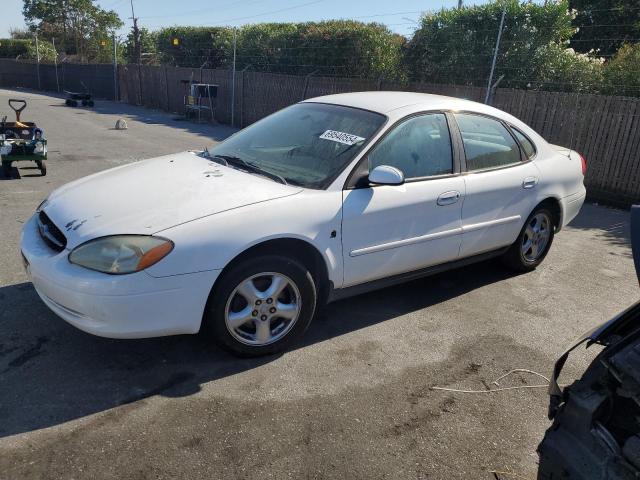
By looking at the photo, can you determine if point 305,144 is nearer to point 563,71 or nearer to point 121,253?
point 121,253

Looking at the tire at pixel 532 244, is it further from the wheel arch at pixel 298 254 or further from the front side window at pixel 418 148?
the wheel arch at pixel 298 254

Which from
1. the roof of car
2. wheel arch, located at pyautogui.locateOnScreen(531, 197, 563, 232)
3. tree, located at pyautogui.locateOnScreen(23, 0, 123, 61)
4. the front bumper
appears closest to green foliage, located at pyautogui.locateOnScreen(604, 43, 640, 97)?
wheel arch, located at pyautogui.locateOnScreen(531, 197, 563, 232)

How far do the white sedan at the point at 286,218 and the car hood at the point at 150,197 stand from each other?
0.5 inches

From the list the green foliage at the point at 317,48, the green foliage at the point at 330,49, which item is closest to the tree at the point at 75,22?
the green foliage at the point at 317,48

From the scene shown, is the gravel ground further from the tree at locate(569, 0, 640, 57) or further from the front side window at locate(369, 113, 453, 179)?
the tree at locate(569, 0, 640, 57)

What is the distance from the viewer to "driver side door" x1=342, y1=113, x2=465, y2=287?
11.7ft

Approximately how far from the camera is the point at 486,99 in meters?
9.98

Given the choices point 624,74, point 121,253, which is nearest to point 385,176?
point 121,253

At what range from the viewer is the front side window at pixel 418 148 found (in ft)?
12.4

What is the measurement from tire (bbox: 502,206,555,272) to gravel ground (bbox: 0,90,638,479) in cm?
33

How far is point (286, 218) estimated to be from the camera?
3230 millimetres

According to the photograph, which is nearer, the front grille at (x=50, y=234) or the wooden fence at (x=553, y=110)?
the front grille at (x=50, y=234)

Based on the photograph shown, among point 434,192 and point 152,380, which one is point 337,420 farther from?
point 434,192

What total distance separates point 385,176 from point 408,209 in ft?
1.39
